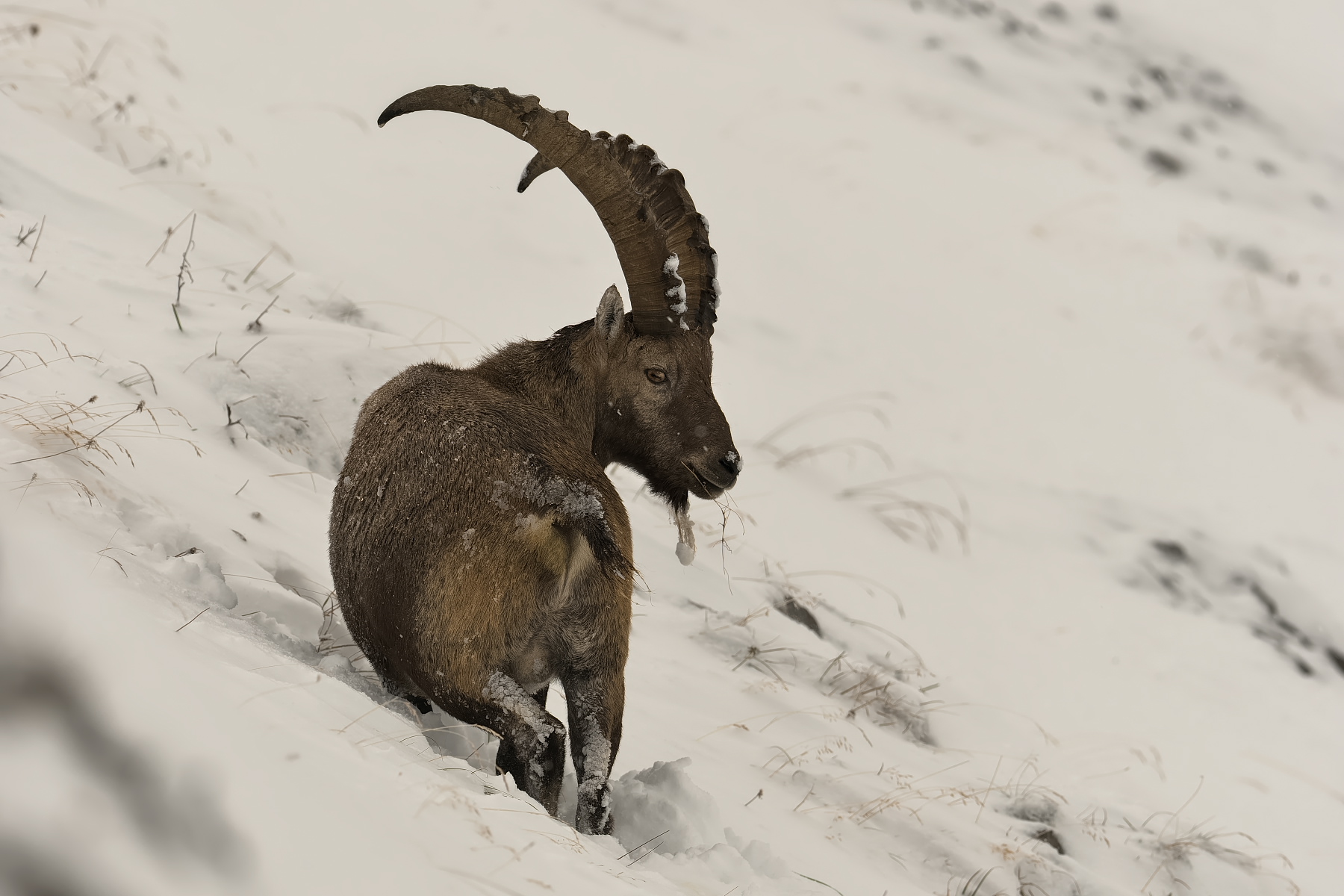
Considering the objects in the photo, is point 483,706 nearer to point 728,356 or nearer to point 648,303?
point 648,303

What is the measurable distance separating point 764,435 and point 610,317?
5.59 m

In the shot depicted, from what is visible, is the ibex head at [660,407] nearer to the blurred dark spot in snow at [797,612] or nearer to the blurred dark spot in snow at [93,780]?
the blurred dark spot in snow at [797,612]

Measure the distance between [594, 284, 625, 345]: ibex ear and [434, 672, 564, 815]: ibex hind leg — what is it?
63.0 inches

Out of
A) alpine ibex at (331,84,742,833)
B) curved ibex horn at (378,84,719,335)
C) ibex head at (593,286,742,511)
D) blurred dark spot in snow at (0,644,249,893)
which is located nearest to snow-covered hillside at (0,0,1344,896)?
blurred dark spot in snow at (0,644,249,893)

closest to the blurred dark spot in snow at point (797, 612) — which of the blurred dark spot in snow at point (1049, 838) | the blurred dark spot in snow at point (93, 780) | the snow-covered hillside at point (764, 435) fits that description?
the snow-covered hillside at point (764, 435)

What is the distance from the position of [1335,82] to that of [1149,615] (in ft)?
50.6

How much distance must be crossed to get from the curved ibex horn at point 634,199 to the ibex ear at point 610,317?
0.24 ft

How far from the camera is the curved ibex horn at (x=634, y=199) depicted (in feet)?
13.4

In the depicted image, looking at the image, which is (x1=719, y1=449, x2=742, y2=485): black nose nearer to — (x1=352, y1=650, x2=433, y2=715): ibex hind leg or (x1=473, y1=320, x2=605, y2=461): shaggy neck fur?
(x1=473, y1=320, x2=605, y2=461): shaggy neck fur

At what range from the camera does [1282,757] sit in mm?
8039

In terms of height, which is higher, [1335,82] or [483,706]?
[1335,82]

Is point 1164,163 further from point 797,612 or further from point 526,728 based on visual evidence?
point 526,728

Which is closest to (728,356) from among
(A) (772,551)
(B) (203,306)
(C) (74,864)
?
(A) (772,551)

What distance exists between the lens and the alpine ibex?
127 inches
